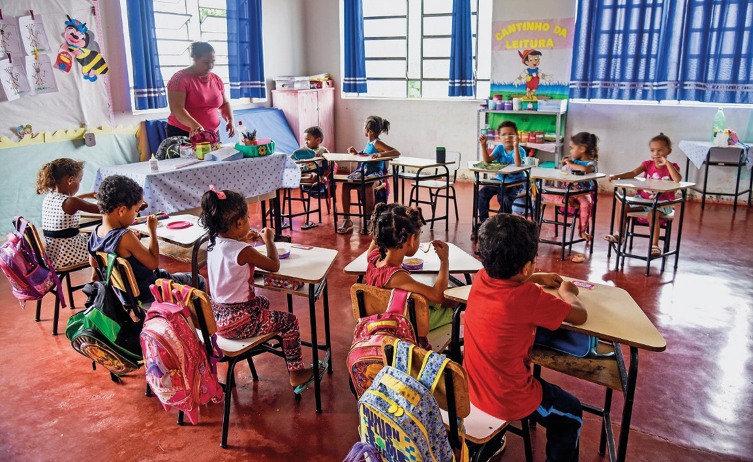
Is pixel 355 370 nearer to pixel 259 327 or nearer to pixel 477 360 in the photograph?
pixel 477 360

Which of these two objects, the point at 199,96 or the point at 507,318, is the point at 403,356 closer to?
the point at 507,318

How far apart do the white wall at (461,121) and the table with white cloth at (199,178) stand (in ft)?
12.3

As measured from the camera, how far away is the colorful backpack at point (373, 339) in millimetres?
2000

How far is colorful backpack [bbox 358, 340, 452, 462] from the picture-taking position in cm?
163

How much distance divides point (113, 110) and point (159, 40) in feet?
3.76

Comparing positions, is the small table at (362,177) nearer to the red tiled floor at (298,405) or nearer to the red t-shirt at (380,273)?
the red tiled floor at (298,405)

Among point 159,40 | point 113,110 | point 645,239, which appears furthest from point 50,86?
point 645,239

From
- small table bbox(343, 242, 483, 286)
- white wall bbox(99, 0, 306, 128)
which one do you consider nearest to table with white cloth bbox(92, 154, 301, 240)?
small table bbox(343, 242, 483, 286)

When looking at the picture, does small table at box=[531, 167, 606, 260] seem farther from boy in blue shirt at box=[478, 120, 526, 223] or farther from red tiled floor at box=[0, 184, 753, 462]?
red tiled floor at box=[0, 184, 753, 462]

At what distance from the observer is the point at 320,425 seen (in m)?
2.69

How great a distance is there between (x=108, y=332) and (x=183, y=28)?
18.3 ft

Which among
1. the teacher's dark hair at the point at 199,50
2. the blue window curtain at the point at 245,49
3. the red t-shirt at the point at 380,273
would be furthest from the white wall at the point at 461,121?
the red t-shirt at the point at 380,273

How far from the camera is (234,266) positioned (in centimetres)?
262

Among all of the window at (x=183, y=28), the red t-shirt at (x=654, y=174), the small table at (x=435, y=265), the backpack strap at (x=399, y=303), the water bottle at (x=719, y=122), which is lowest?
the small table at (x=435, y=265)
